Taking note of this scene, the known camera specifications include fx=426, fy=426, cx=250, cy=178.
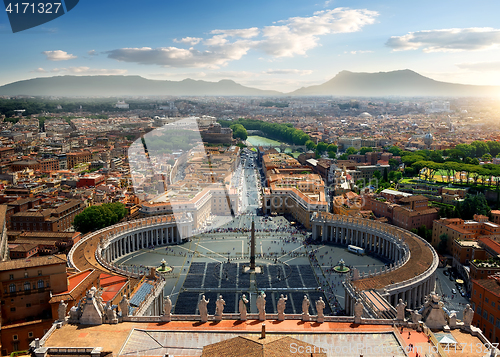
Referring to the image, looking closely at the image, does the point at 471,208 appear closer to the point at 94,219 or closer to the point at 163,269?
the point at 163,269

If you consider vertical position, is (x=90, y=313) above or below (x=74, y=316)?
above

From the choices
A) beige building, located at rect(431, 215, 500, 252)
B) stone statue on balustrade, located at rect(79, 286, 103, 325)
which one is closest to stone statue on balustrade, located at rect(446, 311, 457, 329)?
stone statue on balustrade, located at rect(79, 286, 103, 325)

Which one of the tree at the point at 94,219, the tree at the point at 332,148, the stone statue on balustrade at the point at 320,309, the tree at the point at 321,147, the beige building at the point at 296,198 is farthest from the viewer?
the tree at the point at 321,147

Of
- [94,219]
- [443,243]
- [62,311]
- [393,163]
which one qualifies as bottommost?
[443,243]

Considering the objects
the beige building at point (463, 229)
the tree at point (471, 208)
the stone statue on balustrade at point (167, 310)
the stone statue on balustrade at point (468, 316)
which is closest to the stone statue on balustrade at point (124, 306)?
the stone statue on balustrade at point (167, 310)

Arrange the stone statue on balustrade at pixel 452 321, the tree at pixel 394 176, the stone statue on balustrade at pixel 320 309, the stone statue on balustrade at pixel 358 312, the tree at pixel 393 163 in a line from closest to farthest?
1. the stone statue on balustrade at pixel 452 321
2. the stone statue on balustrade at pixel 320 309
3. the stone statue on balustrade at pixel 358 312
4. the tree at pixel 394 176
5. the tree at pixel 393 163

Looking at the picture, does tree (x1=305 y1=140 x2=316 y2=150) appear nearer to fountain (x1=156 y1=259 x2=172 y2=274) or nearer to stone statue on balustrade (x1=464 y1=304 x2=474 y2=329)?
fountain (x1=156 y1=259 x2=172 y2=274)

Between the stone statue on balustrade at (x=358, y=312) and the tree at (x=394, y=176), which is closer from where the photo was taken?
the stone statue on balustrade at (x=358, y=312)

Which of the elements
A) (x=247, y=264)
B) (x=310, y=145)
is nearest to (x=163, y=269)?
(x=247, y=264)

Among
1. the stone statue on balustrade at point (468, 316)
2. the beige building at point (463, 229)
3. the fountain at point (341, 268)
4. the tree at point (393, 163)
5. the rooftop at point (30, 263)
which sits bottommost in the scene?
the fountain at point (341, 268)

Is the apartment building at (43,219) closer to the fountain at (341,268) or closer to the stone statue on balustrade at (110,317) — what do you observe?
the stone statue on balustrade at (110,317)

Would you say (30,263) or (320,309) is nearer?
(320,309)
